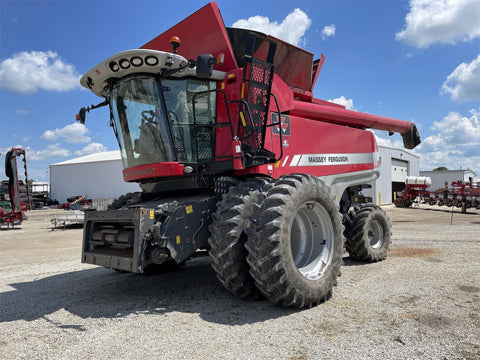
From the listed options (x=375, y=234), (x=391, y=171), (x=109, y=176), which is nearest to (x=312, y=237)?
(x=375, y=234)

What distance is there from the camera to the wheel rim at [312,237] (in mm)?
5191

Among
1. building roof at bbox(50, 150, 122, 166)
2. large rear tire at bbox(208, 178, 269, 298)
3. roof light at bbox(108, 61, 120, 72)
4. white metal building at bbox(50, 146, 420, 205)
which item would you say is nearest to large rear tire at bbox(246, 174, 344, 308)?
large rear tire at bbox(208, 178, 269, 298)

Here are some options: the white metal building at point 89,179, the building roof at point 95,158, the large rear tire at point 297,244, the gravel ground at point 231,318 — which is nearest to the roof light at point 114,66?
the large rear tire at point 297,244

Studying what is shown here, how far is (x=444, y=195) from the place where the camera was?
92.7 ft

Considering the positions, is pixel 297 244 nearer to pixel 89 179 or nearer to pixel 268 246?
pixel 268 246

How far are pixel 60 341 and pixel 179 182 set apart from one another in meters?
2.54

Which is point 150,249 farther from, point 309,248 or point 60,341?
point 309,248

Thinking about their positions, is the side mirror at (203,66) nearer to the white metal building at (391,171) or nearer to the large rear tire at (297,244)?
the large rear tire at (297,244)

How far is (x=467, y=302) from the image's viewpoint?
A: 14.9 feet

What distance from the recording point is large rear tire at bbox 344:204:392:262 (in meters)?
7.22

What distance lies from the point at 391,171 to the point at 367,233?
31.1m

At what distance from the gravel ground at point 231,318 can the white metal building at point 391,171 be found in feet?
87.6

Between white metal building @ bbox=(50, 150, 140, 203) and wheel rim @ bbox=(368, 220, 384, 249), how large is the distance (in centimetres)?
3276

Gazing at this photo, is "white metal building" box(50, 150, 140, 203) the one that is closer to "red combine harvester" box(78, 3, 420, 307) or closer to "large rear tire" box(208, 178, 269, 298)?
"red combine harvester" box(78, 3, 420, 307)
